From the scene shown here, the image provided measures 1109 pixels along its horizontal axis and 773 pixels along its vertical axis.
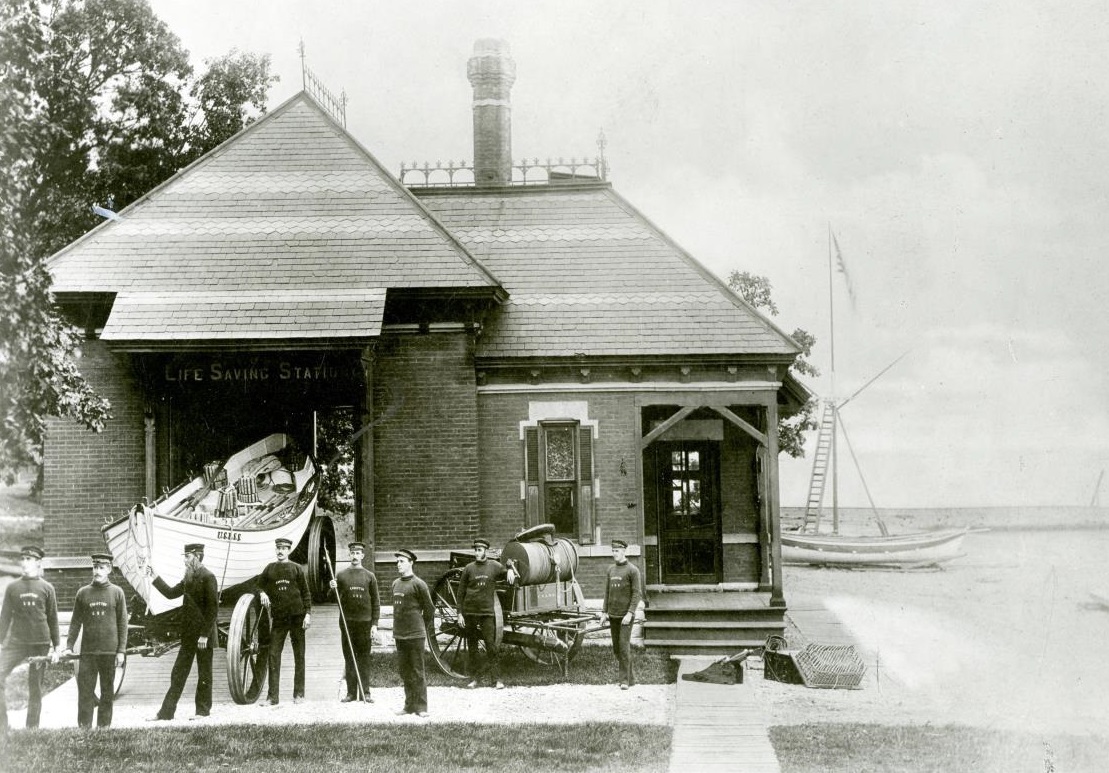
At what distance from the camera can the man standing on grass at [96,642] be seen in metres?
10.1

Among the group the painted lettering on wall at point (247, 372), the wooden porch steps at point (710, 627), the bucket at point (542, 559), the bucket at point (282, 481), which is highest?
the painted lettering on wall at point (247, 372)

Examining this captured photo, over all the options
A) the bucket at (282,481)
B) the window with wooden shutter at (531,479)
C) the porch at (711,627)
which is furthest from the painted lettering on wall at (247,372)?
the porch at (711,627)

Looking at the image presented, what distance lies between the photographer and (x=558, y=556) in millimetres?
13477

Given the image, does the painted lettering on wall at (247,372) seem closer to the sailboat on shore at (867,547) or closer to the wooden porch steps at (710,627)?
the wooden porch steps at (710,627)

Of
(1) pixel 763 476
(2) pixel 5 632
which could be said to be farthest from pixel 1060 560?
(2) pixel 5 632

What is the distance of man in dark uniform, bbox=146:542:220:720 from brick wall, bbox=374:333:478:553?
414 cm

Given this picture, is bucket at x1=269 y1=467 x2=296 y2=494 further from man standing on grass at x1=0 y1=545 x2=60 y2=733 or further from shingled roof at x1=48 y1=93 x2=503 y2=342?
man standing on grass at x1=0 y1=545 x2=60 y2=733

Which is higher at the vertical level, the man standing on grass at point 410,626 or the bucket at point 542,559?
the bucket at point 542,559

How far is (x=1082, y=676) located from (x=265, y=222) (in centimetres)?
1220

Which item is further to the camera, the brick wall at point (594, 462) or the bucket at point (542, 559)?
the brick wall at point (594, 462)

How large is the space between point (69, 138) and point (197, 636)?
12.3m

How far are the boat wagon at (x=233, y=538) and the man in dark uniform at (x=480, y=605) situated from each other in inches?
73.4

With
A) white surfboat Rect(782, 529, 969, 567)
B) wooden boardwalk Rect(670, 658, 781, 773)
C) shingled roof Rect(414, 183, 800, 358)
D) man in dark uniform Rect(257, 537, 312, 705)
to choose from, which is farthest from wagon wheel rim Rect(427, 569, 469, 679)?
white surfboat Rect(782, 529, 969, 567)

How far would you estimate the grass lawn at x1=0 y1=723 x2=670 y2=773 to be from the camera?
30.3 feet
